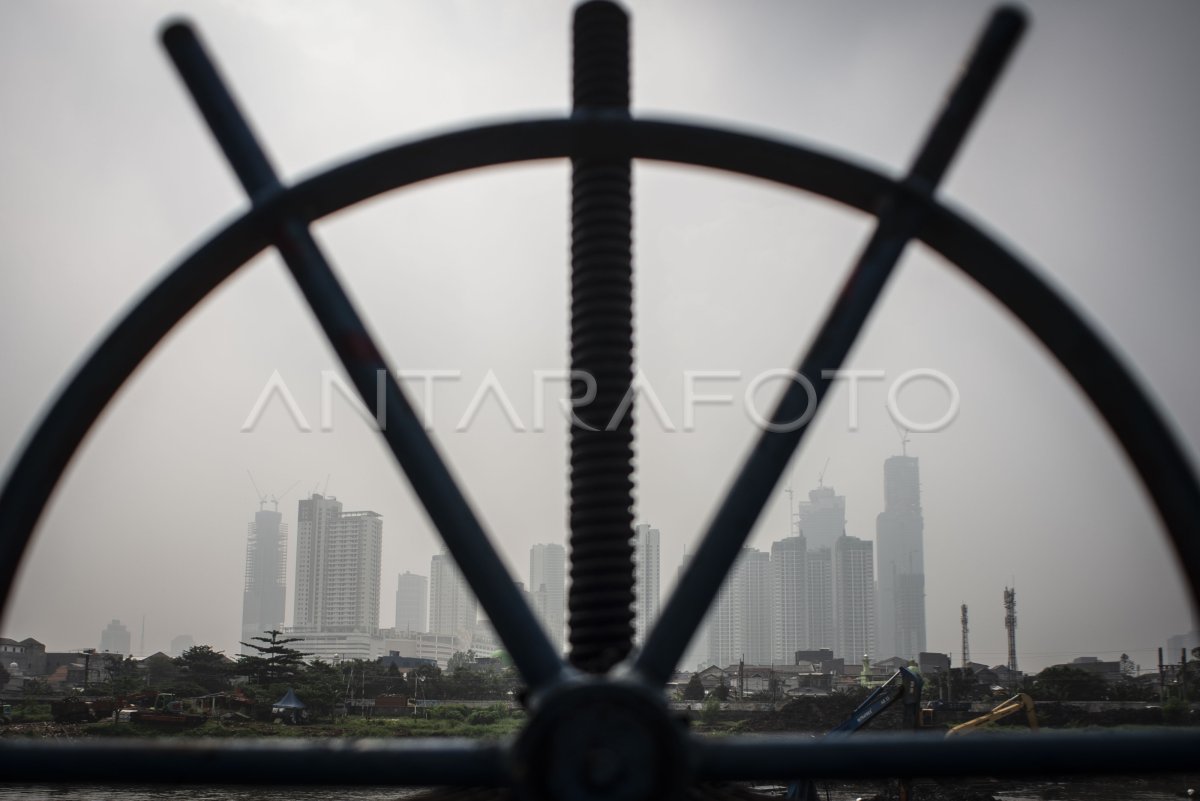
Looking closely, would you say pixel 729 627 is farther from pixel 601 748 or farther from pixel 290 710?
pixel 601 748

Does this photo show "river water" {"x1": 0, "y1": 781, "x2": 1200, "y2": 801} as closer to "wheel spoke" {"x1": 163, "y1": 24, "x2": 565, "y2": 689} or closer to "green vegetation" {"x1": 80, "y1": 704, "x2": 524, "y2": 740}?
"green vegetation" {"x1": 80, "y1": 704, "x2": 524, "y2": 740}

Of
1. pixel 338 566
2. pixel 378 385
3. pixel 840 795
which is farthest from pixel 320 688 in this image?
pixel 338 566

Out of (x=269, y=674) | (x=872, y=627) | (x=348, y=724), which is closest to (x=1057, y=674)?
(x=348, y=724)

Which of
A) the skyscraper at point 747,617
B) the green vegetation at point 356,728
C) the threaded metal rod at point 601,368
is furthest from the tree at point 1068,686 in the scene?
the skyscraper at point 747,617

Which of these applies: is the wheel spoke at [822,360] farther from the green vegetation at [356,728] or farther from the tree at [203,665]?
the tree at [203,665]

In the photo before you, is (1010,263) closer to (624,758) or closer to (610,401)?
(610,401)

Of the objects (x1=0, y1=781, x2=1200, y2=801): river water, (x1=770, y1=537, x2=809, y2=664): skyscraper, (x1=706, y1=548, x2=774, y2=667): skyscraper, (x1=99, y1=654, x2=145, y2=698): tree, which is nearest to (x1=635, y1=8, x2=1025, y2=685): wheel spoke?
(x1=0, y1=781, x2=1200, y2=801): river water
